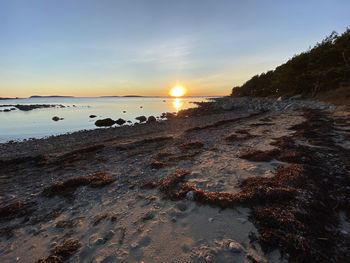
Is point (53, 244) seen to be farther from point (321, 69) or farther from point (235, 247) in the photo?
point (321, 69)

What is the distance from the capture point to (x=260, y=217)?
647cm

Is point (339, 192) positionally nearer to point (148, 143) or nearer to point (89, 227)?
point (89, 227)

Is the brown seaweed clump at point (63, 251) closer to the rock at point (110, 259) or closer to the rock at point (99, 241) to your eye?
the rock at point (99, 241)

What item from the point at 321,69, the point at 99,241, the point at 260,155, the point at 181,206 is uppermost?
the point at 321,69

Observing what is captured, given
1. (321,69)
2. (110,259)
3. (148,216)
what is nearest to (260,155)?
(148,216)

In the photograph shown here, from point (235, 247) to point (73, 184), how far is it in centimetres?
707

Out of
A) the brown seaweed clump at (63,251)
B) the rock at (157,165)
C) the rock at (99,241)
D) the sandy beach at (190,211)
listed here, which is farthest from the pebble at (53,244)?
the rock at (157,165)

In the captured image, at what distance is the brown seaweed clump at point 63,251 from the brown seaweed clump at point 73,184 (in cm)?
344

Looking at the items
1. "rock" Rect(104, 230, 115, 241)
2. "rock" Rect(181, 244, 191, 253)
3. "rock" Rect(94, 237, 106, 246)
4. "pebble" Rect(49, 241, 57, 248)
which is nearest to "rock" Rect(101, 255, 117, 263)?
"rock" Rect(94, 237, 106, 246)

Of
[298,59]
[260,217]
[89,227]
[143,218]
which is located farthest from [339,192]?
[298,59]

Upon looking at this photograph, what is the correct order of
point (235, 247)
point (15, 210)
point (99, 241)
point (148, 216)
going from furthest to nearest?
point (15, 210), point (148, 216), point (99, 241), point (235, 247)

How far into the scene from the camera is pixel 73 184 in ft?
33.6

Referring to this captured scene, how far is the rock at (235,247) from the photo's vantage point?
17.4 ft

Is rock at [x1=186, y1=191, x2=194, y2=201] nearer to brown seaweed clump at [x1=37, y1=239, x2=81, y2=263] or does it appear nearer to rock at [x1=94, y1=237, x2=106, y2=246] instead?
rock at [x1=94, y1=237, x2=106, y2=246]
